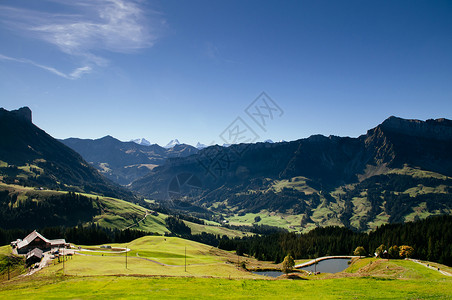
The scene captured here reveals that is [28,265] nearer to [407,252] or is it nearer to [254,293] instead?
[254,293]

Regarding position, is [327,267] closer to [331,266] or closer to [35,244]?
[331,266]

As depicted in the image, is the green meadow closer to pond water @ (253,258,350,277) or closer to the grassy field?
the grassy field

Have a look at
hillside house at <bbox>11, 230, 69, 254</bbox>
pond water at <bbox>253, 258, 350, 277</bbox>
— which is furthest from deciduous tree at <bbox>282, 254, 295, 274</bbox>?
hillside house at <bbox>11, 230, 69, 254</bbox>

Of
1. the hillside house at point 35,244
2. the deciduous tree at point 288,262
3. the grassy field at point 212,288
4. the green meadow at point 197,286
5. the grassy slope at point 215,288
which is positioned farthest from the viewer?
the hillside house at point 35,244

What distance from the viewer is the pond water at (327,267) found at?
11512cm

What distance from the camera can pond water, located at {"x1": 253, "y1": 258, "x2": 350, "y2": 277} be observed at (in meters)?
115

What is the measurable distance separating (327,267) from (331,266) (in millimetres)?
3130

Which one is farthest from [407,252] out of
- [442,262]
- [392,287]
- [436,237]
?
[392,287]

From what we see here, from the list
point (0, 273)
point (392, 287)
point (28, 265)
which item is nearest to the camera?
point (392, 287)

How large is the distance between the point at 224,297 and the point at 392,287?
108 ft

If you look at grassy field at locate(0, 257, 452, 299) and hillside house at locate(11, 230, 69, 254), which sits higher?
grassy field at locate(0, 257, 452, 299)

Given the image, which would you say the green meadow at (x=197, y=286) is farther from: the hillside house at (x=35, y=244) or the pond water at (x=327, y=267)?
the hillside house at (x=35, y=244)

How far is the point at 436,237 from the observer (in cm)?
11338

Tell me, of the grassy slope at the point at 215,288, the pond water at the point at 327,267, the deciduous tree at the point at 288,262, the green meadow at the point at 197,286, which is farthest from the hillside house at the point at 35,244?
the deciduous tree at the point at 288,262
